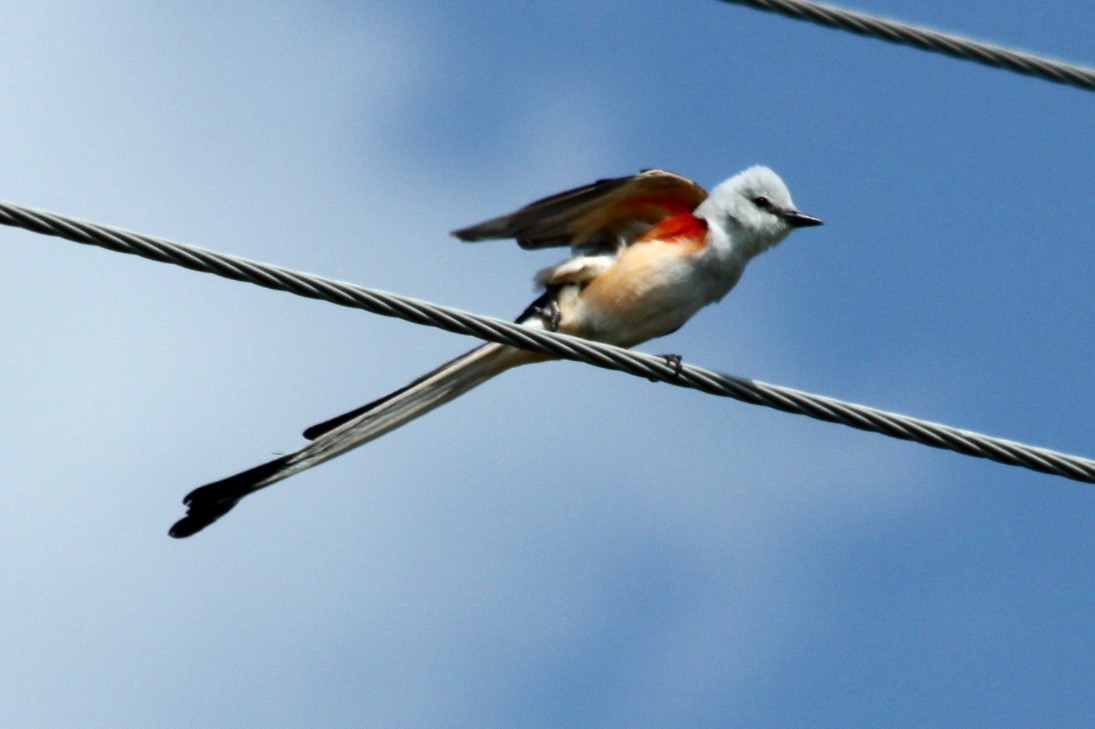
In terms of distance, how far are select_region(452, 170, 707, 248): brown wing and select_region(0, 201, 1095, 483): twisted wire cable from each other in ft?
5.21

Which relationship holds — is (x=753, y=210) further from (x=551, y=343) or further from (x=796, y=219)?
(x=551, y=343)

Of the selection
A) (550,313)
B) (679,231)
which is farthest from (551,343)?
(679,231)

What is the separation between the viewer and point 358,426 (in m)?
5.66

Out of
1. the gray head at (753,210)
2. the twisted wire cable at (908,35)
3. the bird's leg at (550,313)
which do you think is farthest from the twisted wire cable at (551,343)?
the gray head at (753,210)

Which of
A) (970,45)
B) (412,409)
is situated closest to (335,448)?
(412,409)

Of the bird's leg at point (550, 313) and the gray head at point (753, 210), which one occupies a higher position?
the gray head at point (753, 210)

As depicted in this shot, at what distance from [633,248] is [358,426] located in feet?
5.23

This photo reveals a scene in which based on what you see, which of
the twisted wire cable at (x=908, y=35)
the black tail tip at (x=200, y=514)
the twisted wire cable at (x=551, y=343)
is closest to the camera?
the twisted wire cable at (x=551, y=343)

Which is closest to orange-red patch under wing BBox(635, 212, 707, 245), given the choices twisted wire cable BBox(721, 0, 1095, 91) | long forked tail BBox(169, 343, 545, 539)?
long forked tail BBox(169, 343, 545, 539)

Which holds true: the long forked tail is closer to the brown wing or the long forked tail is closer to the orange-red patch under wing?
the brown wing

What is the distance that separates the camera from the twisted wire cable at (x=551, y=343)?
4027mm

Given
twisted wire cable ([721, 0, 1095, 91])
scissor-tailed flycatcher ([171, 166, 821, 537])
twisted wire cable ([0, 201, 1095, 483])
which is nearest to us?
twisted wire cable ([0, 201, 1095, 483])

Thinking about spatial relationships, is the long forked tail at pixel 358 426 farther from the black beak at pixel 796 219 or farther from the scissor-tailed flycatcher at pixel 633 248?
the black beak at pixel 796 219

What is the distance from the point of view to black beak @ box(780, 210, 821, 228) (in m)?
6.89
